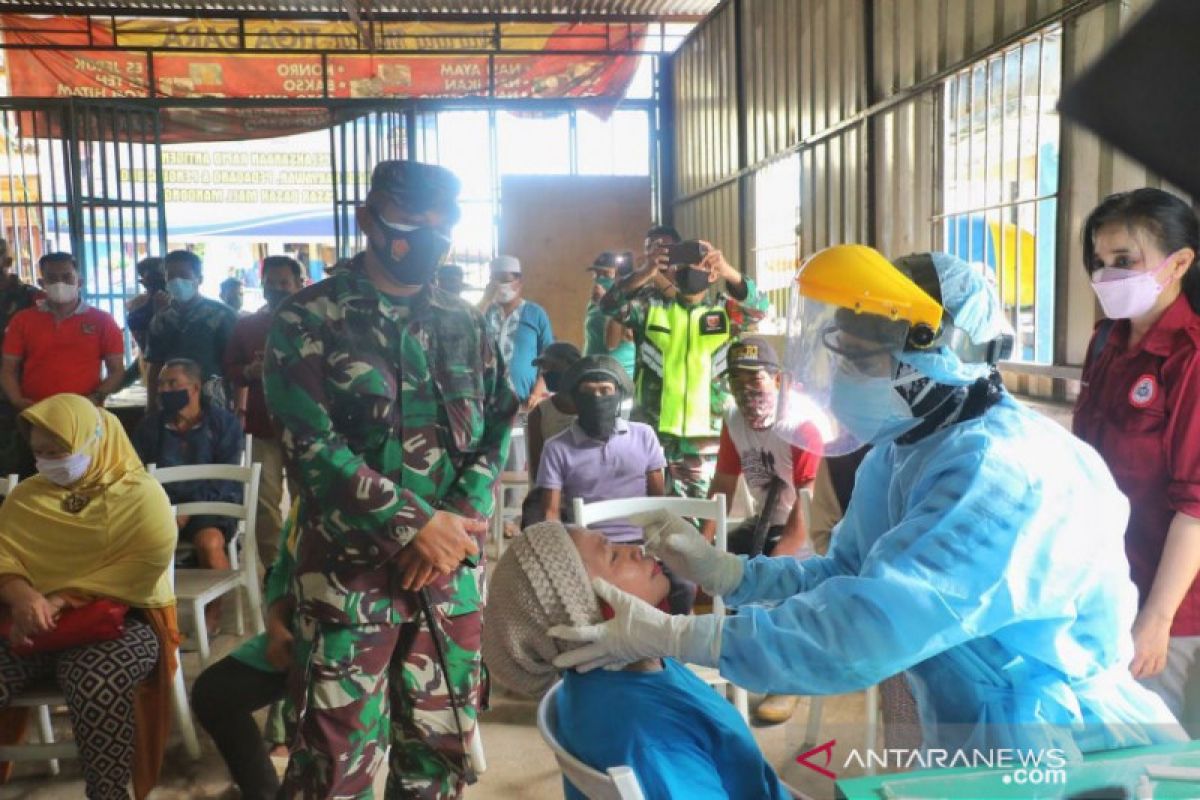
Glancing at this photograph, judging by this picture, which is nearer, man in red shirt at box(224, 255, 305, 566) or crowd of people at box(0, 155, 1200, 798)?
crowd of people at box(0, 155, 1200, 798)

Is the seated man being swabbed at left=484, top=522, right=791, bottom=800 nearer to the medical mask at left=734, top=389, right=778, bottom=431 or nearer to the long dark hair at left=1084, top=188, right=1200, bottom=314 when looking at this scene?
the long dark hair at left=1084, top=188, right=1200, bottom=314

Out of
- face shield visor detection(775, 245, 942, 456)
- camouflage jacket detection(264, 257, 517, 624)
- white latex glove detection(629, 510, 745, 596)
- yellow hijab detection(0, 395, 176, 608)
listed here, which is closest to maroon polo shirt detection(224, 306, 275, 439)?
yellow hijab detection(0, 395, 176, 608)

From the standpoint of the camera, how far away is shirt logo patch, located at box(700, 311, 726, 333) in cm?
392

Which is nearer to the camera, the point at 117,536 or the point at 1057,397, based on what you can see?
the point at 117,536

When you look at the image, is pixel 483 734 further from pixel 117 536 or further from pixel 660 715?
pixel 660 715

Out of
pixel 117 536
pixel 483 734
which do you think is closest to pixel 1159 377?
pixel 483 734

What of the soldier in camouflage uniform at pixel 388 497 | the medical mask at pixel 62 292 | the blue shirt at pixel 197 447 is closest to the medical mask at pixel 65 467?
the soldier in camouflage uniform at pixel 388 497

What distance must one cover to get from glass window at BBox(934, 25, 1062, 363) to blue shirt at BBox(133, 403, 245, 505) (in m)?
3.03

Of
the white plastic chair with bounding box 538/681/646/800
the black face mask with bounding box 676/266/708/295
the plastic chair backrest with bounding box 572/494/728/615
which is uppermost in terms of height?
the black face mask with bounding box 676/266/708/295

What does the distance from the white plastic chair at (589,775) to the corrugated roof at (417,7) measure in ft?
30.1

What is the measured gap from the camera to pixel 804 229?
6406mm

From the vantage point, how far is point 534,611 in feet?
4.35

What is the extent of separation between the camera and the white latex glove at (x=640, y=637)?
1136 millimetres

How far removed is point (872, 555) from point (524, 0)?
9.36m
